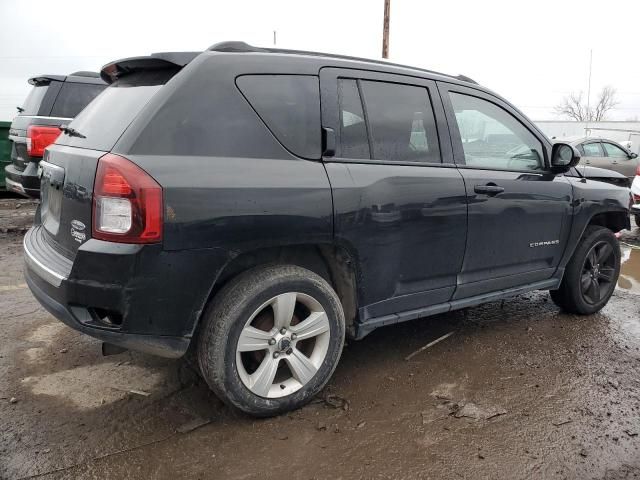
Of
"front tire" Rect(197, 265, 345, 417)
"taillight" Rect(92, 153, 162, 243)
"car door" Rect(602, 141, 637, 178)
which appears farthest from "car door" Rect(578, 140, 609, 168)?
"taillight" Rect(92, 153, 162, 243)

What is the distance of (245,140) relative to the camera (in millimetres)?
2539

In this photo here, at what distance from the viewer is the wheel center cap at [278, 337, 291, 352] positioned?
271cm

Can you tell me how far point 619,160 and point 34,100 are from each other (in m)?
14.2

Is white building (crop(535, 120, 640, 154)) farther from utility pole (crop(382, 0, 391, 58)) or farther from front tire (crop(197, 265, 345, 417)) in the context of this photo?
front tire (crop(197, 265, 345, 417))

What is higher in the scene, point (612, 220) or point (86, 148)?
point (86, 148)

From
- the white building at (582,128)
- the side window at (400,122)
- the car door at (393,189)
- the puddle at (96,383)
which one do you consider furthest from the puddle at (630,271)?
the white building at (582,128)

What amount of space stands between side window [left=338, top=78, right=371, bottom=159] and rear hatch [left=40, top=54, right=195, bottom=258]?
0.89 metres

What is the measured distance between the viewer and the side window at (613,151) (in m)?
14.5

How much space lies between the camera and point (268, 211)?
2.50 m

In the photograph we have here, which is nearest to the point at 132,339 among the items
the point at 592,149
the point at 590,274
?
the point at 590,274

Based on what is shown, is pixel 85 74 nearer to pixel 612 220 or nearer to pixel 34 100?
pixel 34 100

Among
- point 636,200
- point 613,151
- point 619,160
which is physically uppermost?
point 613,151

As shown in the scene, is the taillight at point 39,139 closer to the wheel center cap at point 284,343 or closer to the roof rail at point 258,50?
the roof rail at point 258,50

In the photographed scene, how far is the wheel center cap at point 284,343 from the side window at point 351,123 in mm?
1019
